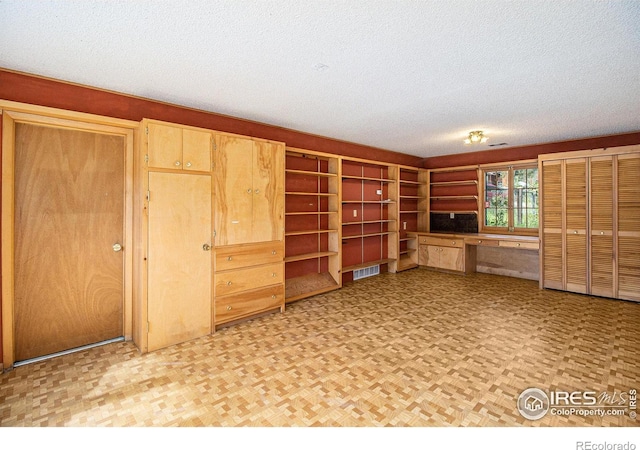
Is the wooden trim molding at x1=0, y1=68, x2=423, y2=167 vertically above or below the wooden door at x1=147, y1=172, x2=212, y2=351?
above

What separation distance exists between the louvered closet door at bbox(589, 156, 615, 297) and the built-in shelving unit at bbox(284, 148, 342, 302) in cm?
389

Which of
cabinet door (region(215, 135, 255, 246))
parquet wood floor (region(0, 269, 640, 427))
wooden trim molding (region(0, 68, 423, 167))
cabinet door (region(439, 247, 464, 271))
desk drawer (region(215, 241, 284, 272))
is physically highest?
wooden trim molding (region(0, 68, 423, 167))

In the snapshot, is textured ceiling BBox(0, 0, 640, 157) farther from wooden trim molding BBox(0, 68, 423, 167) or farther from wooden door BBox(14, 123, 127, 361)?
wooden door BBox(14, 123, 127, 361)

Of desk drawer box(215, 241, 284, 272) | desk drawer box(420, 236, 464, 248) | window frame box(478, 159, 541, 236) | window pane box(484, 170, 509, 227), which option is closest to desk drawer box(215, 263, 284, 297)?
desk drawer box(215, 241, 284, 272)

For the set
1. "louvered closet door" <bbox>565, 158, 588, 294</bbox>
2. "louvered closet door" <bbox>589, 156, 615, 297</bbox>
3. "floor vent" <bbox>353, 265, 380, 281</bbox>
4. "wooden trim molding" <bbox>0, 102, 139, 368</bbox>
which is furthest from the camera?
"floor vent" <bbox>353, 265, 380, 281</bbox>

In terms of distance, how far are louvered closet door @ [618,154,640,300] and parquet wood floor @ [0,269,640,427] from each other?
56cm

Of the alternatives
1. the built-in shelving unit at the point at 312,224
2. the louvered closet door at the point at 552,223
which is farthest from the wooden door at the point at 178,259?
the louvered closet door at the point at 552,223

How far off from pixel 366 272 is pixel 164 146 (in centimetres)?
426

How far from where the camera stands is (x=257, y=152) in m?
3.76

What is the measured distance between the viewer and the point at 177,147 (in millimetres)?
3109

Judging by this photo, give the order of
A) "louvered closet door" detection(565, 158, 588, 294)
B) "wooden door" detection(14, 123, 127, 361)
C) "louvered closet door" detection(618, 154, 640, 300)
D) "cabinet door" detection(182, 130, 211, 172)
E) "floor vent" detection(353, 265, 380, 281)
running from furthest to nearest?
1. "floor vent" detection(353, 265, 380, 281)
2. "louvered closet door" detection(565, 158, 588, 294)
3. "louvered closet door" detection(618, 154, 640, 300)
4. "cabinet door" detection(182, 130, 211, 172)
5. "wooden door" detection(14, 123, 127, 361)

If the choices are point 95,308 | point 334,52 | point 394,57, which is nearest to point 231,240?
point 95,308

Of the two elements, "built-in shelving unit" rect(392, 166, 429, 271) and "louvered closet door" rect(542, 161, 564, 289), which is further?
"built-in shelving unit" rect(392, 166, 429, 271)

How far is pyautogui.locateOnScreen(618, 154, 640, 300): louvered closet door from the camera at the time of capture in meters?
4.29
